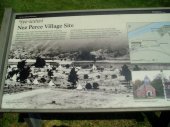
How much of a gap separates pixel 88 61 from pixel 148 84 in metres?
0.70

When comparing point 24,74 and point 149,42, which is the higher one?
point 149,42

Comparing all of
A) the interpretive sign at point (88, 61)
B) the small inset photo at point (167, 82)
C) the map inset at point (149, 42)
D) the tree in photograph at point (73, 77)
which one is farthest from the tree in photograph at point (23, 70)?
the small inset photo at point (167, 82)

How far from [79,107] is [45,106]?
1.15 feet

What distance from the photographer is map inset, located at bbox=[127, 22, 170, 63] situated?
10.8 ft

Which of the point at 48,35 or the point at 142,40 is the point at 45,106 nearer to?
the point at 48,35

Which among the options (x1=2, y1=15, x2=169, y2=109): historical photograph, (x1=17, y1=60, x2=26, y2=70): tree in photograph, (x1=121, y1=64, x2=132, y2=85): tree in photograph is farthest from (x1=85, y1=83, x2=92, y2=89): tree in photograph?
(x1=17, y1=60, x2=26, y2=70): tree in photograph

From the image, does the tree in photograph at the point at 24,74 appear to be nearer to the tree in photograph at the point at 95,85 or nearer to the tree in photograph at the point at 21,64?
the tree in photograph at the point at 21,64

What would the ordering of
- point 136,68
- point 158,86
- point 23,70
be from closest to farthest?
1. point 158,86
2. point 136,68
3. point 23,70

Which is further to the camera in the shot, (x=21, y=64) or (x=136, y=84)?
(x=21, y=64)

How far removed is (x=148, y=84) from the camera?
3152 mm

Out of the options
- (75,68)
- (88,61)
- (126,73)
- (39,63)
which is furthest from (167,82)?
(39,63)

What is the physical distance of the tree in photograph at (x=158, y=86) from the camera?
3.10 meters

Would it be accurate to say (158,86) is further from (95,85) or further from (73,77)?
(73,77)

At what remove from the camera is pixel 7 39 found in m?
3.55
